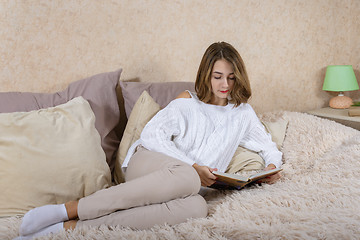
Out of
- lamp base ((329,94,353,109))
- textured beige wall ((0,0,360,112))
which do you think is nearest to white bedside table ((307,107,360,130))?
lamp base ((329,94,353,109))

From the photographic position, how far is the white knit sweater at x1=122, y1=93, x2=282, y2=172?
1368 millimetres

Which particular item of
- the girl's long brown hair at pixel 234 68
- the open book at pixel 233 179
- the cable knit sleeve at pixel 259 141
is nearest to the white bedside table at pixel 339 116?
the cable knit sleeve at pixel 259 141

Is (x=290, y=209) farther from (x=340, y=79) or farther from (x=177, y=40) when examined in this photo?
(x=340, y=79)

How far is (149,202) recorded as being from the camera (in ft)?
3.34

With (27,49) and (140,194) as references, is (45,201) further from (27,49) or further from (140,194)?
(27,49)

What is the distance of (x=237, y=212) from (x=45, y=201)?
2.07 ft

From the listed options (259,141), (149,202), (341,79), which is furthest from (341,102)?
(149,202)

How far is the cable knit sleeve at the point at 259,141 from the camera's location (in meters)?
1.52

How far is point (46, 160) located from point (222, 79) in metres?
0.78

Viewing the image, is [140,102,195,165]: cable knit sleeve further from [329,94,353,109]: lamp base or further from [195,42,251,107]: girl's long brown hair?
[329,94,353,109]: lamp base

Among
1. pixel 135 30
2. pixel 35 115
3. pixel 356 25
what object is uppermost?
pixel 356 25

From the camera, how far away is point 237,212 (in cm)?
100

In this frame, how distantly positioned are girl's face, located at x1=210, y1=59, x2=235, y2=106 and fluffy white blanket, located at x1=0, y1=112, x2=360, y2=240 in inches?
16.7

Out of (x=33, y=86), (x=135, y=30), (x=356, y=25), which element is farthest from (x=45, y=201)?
(x=356, y=25)
